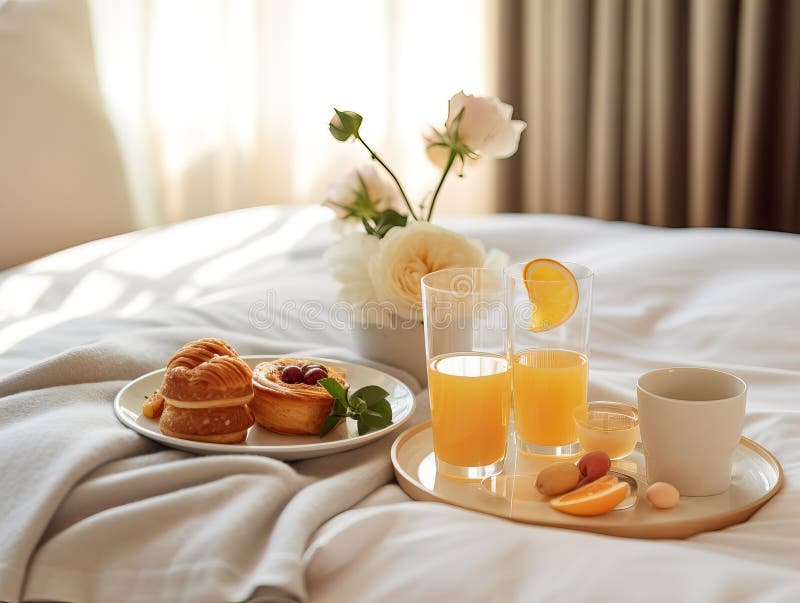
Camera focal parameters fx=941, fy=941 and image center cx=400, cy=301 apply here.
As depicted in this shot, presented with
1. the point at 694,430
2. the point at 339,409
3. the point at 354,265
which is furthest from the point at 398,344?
the point at 694,430

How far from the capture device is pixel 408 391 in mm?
1116

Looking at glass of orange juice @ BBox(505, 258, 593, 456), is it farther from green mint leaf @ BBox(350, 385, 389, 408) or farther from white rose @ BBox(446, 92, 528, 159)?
white rose @ BBox(446, 92, 528, 159)

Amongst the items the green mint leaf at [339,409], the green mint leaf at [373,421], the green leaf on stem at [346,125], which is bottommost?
the green mint leaf at [373,421]

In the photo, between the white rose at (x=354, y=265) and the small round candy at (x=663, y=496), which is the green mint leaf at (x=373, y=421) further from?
the small round candy at (x=663, y=496)

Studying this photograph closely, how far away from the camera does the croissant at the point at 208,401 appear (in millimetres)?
953

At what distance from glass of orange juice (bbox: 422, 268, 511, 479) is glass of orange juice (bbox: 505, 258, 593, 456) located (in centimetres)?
2

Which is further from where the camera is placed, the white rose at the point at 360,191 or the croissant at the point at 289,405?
the white rose at the point at 360,191

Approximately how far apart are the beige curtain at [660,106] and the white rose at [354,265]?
1.76 meters

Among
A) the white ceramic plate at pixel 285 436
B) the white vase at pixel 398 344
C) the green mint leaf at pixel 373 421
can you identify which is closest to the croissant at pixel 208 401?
the white ceramic plate at pixel 285 436

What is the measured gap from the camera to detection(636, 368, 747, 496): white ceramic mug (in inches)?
33.3

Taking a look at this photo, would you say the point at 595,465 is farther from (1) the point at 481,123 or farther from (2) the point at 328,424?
(1) the point at 481,123

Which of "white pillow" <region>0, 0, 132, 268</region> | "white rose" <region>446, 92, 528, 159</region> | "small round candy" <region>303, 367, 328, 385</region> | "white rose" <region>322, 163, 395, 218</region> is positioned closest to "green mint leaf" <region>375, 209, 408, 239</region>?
"white rose" <region>322, 163, 395, 218</region>

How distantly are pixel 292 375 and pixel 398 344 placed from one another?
215 mm

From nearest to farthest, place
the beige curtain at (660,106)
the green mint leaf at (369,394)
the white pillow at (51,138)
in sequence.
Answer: the green mint leaf at (369,394) → the white pillow at (51,138) → the beige curtain at (660,106)
